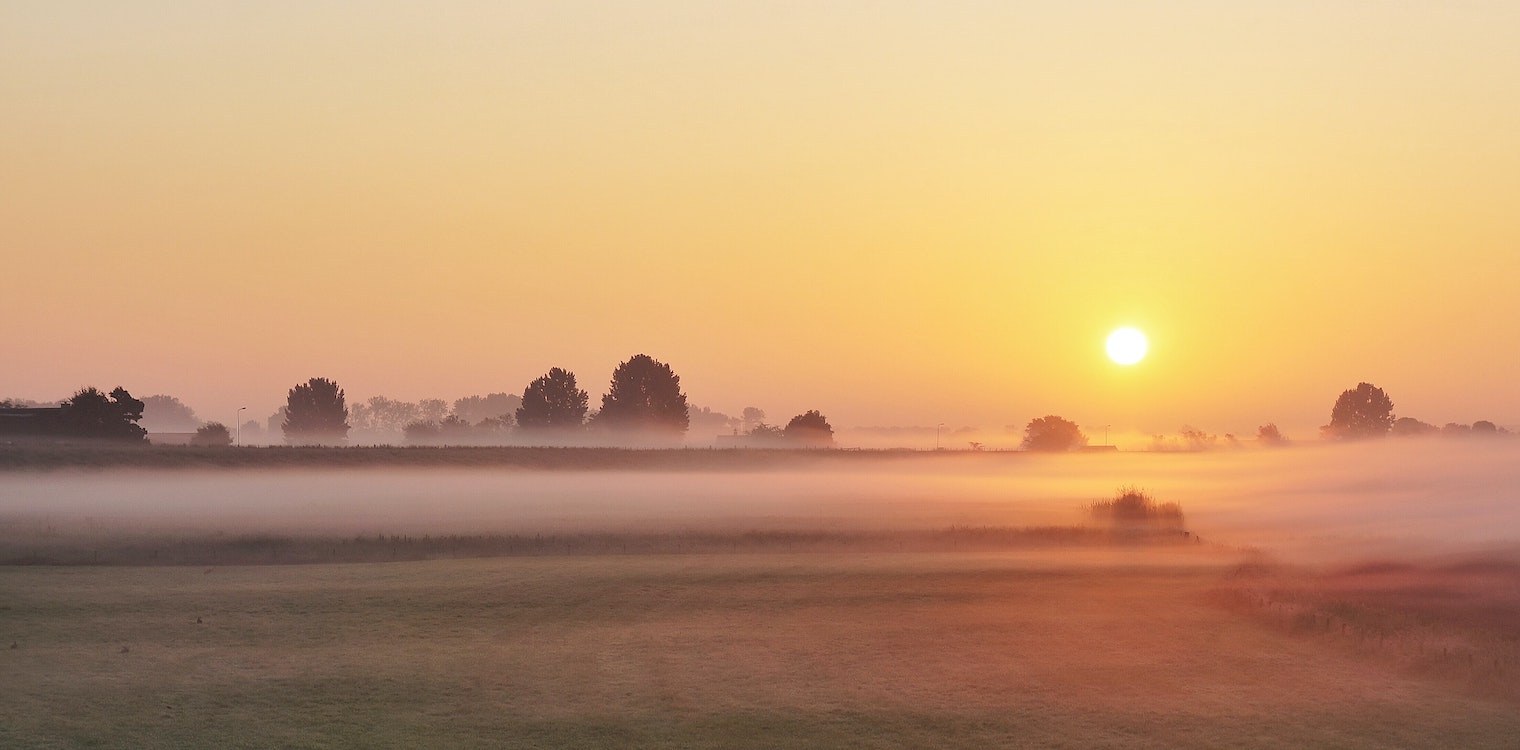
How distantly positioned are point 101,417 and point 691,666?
12701 cm

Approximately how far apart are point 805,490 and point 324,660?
94.6 m

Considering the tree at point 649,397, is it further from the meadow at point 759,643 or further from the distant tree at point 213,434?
the meadow at point 759,643

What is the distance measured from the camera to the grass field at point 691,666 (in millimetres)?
20250

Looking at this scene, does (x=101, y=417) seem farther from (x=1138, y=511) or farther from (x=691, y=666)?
(x=691, y=666)

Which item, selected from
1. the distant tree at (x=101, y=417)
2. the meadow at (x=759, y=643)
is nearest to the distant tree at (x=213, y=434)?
the distant tree at (x=101, y=417)

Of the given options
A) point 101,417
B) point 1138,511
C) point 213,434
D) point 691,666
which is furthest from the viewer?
point 213,434

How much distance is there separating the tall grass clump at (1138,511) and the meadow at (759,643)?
15702 millimetres

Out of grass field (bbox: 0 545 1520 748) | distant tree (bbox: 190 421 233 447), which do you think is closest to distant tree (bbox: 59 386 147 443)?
distant tree (bbox: 190 421 233 447)

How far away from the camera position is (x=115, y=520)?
221 feet

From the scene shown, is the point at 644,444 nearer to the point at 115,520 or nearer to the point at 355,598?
the point at 115,520

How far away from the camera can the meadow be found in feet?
67.4

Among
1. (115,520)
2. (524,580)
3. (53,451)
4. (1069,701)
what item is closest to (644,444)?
(53,451)

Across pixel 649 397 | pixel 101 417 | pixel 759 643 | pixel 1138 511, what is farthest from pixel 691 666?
pixel 649 397

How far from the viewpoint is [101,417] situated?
130375mm
